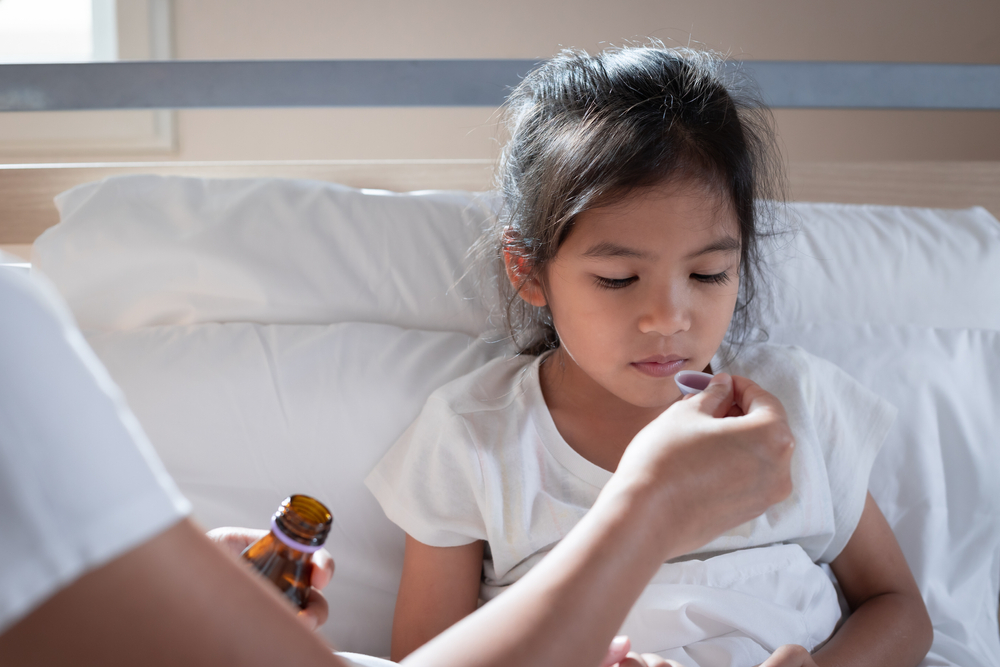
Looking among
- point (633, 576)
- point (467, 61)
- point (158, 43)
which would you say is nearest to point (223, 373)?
point (467, 61)

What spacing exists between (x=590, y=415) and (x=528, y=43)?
1.42m

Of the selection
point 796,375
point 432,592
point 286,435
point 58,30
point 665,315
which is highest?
point 58,30

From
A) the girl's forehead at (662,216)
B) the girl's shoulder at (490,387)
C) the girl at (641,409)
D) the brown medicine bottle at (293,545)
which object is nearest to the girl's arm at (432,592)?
the girl at (641,409)

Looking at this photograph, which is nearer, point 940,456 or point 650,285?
point 650,285

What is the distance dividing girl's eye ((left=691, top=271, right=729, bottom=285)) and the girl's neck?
18 cm

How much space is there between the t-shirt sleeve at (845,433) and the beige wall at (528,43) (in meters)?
1.27

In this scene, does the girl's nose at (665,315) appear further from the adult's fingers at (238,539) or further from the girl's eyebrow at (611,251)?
the adult's fingers at (238,539)

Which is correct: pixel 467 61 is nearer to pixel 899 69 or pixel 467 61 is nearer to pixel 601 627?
pixel 899 69

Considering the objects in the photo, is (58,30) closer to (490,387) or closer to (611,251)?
(490,387)

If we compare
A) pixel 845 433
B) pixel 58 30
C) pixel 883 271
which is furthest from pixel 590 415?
pixel 58 30

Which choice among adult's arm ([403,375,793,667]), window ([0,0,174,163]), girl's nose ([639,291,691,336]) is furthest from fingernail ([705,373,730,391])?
window ([0,0,174,163])

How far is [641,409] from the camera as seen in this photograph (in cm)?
88

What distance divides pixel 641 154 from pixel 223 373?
1.82 feet

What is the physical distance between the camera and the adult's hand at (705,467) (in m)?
0.44
